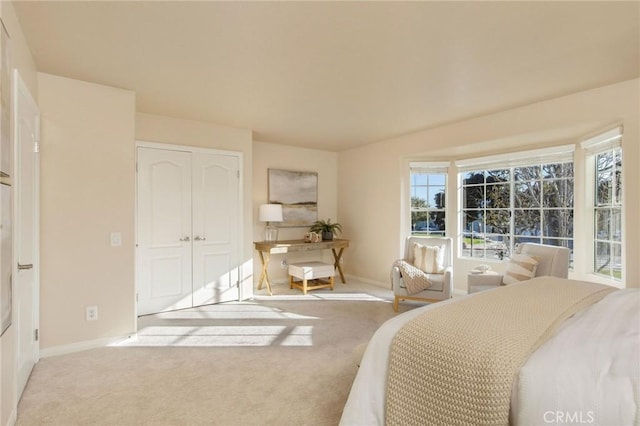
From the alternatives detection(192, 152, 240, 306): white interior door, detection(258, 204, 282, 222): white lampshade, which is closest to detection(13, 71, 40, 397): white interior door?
detection(192, 152, 240, 306): white interior door

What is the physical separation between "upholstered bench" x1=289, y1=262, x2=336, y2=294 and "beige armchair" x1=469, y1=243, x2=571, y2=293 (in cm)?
220

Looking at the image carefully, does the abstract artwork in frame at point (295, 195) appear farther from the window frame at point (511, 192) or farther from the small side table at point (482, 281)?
the small side table at point (482, 281)

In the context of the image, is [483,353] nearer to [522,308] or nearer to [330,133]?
[522,308]

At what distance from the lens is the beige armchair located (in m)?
3.38

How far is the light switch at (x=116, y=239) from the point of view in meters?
3.19

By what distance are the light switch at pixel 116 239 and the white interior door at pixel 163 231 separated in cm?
82

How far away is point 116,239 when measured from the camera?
3.21 metres

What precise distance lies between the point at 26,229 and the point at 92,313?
1.00 meters

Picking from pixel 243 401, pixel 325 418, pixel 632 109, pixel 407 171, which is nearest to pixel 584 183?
pixel 632 109

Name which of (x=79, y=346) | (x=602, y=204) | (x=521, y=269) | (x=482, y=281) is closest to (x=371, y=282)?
(x=482, y=281)

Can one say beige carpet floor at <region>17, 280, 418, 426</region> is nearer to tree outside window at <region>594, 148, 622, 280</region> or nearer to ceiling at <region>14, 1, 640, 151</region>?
ceiling at <region>14, 1, 640, 151</region>

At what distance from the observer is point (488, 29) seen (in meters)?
2.20

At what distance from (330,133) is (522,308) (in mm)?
3679

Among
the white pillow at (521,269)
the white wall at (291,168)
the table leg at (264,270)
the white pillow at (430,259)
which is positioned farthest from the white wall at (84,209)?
the white pillow at (521,269)
